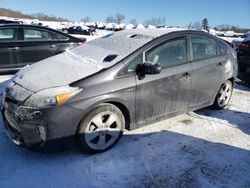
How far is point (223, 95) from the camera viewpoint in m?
5.34

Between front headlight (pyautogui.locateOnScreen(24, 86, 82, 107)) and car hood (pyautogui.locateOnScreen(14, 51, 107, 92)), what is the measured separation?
3.6 inches

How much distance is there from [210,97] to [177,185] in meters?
2.34

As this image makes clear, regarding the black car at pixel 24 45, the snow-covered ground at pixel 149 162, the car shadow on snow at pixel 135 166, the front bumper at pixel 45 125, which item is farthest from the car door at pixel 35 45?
the front bumper at pixel 45 125

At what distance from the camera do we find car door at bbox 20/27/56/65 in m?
7.26

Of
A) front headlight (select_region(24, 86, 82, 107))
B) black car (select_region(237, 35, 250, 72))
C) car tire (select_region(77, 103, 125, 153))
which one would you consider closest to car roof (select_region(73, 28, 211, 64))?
car tire (select_region(77, 103, 125, 153))

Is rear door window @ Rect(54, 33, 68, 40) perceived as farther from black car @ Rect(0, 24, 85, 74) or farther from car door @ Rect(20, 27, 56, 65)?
car door @ Rect(20, 27, 56, 65)

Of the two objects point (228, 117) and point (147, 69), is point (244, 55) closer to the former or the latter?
point (228, 117)

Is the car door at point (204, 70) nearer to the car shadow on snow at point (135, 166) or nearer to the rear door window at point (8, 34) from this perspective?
the car shadow on snow at point (135, 166)

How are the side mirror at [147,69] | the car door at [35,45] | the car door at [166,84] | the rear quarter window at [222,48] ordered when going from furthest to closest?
the car door at [35,45] < the rear quarter window at [222,48] < the car door at [166,84] < the side mirror at [147,69]

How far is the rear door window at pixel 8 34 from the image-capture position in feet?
23.1

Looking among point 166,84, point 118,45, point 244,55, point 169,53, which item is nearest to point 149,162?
point 166,84

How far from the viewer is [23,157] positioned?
3.44 meters

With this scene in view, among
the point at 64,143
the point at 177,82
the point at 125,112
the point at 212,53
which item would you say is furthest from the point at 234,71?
the point at 64,143

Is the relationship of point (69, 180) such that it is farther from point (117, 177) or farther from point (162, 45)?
point (162, 45)
